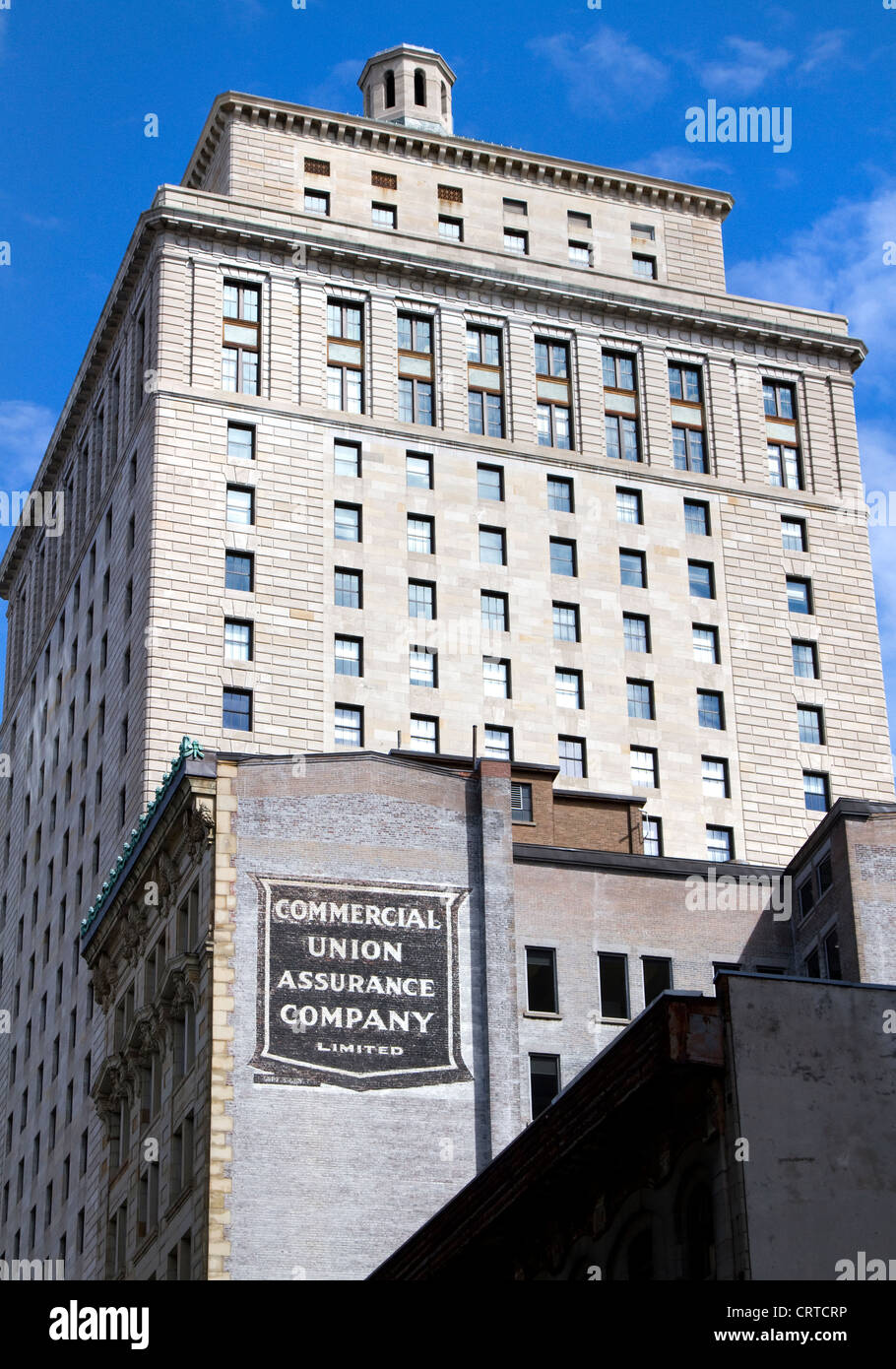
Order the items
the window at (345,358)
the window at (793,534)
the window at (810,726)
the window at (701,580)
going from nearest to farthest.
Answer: the window at (810,726) < the window at (701,580) < the window at (345,358) < the window at (793,534)

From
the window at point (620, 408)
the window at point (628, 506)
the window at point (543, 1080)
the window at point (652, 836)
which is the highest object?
the window at point (620, 408)

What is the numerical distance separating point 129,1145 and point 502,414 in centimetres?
4483

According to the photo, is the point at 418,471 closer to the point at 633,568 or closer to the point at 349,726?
the point at 633,568

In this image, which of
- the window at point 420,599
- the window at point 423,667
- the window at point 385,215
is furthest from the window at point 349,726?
the window at point 385,215

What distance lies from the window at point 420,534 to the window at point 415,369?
5.21m

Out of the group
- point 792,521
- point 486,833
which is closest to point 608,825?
point 486,833

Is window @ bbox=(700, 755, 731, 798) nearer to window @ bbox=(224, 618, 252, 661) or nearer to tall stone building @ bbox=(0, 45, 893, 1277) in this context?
tall stone building @ bbox=(0, 45, 893, 1277)

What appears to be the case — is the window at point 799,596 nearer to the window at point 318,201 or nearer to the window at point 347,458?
the window at point 347,458

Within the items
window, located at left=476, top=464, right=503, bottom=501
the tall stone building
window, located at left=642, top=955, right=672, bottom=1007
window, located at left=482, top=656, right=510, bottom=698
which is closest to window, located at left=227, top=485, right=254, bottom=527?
the tall stone building

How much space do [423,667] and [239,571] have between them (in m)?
8.61

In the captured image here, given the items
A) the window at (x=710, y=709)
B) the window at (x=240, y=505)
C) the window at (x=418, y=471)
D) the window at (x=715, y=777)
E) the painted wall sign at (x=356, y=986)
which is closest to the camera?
the painted wall sign at (x=356, y=986)

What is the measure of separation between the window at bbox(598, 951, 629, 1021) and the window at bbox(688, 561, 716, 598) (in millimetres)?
36530

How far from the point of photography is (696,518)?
112 m

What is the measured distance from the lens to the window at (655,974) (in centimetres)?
7506
